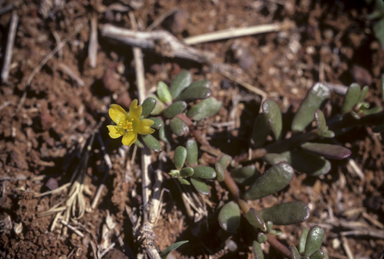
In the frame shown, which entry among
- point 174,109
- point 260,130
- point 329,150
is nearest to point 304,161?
point 329,150

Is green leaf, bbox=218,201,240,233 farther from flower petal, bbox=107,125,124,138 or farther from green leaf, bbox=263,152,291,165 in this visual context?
flower petal, bbox=107,125,124,138

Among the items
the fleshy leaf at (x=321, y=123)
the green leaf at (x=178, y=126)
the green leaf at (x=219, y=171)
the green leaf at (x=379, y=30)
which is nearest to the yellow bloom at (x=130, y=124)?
the green leaf at (x=178, y=126)

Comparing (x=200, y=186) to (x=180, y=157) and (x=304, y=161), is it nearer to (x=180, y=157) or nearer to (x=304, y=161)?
(x=180, y=157)

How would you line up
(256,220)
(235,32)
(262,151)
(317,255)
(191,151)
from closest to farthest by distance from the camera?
(317,255) < (256,220) < (191,151) < (262,151) < (235,32)

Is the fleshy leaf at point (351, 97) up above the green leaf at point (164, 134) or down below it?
above

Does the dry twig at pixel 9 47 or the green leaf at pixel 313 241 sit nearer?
the green leaf at pixel 313 241

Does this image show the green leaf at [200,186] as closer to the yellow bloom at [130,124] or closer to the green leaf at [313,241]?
the yellow bloom at [130,124]

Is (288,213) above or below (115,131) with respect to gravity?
below

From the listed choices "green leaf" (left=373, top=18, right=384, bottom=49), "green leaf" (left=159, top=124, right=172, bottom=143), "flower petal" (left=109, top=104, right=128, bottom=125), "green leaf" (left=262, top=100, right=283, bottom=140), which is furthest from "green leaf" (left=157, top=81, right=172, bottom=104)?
"green leaf" (left=373, top=18, right=384, bottom=49)
